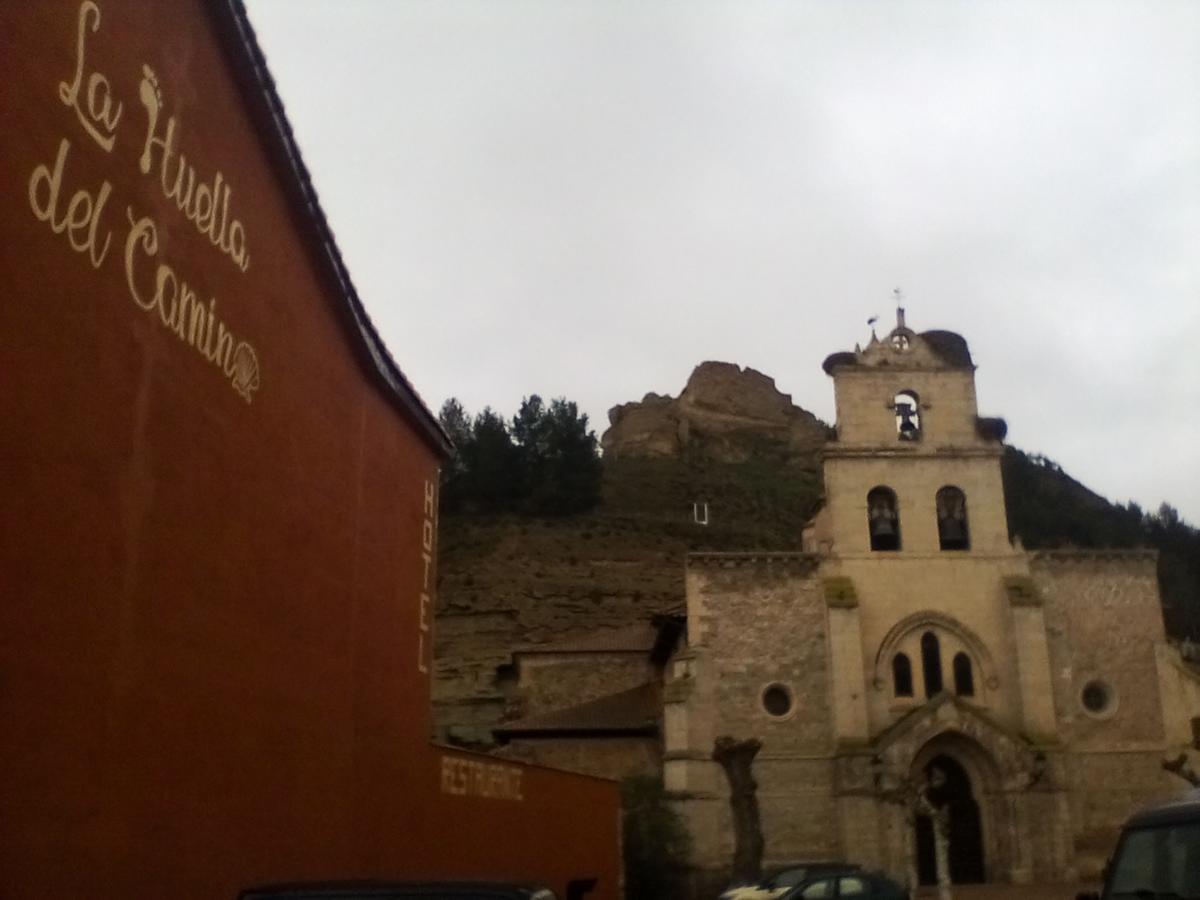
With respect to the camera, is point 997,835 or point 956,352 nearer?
point 997,835

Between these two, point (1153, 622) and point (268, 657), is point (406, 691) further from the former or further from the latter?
point (1153, 622)

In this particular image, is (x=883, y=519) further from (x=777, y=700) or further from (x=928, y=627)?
(x=777, y=700)

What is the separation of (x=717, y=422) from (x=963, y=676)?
66.9 m

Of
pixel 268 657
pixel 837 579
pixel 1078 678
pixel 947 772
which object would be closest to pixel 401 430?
pixel 268 657

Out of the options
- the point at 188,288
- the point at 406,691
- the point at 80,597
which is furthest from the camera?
the point at 406,691

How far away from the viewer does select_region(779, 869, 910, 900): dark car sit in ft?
56.4

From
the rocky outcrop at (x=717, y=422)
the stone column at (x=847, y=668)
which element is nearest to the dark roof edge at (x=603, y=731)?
the stone column at (x=847, y=668)

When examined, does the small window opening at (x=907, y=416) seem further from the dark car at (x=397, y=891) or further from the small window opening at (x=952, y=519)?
the dark car at (x=397, y=891)

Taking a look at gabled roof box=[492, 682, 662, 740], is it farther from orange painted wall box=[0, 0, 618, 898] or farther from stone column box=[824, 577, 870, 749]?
orange painted wall box=[0, 0, 618, 898]

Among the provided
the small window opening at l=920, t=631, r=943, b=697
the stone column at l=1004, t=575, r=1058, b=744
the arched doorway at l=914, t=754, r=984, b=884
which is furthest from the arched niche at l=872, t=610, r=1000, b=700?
the arched doorway at l=914, t=754, r=984, b=884

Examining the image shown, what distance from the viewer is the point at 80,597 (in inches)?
271

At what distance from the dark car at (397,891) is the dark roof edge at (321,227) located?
6534mm

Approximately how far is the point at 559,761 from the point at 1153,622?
50.2 ft

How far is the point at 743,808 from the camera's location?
76.9ft
